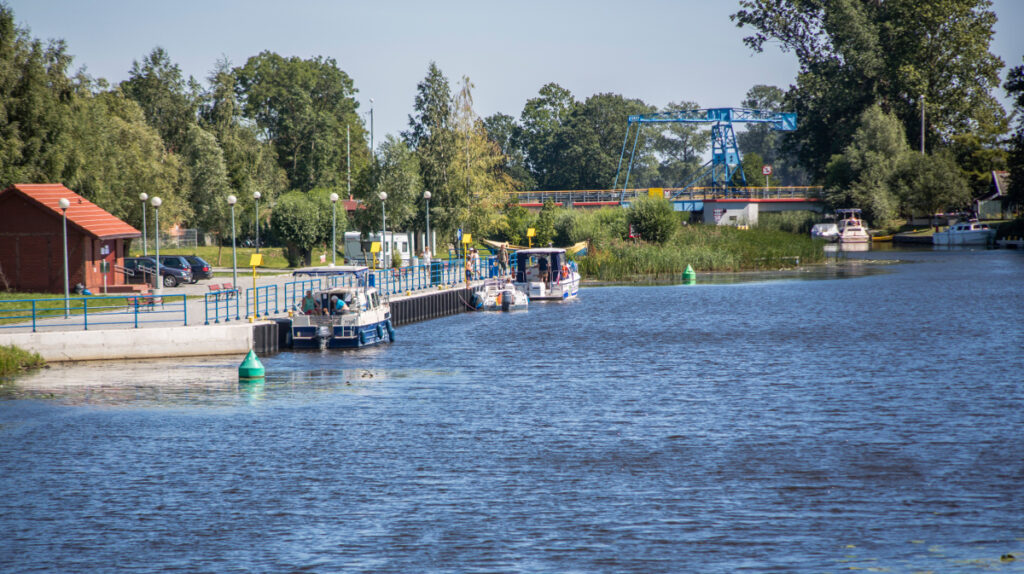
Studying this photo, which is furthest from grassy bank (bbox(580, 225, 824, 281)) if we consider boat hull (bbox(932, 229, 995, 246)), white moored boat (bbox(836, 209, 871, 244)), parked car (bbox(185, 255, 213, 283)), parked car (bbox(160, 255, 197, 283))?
parked car (bbox(160, 255, 197, 283))

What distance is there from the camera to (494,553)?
17094mm

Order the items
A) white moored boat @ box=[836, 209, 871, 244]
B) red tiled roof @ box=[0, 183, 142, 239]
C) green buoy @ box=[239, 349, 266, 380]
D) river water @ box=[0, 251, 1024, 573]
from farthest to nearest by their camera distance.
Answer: white moored boat @ box=[836, 209, 871, 244]
red tiled roof @ box=[0, 183, 142, 239]
green buoy @ box=[239, 349, 266, 380]
river water @ box=[0, 251, 1024, 573]

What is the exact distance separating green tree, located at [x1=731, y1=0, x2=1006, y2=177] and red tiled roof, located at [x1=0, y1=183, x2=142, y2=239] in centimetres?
8927

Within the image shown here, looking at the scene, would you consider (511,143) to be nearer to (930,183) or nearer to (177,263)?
(930,183)

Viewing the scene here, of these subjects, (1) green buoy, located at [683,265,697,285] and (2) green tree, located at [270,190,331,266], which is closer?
(1) green buoy, located at [683,265,697,285]

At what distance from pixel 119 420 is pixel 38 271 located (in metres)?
24.9

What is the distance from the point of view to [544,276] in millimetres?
58875

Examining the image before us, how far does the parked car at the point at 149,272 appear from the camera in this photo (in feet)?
183

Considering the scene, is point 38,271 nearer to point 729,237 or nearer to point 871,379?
point 871,379

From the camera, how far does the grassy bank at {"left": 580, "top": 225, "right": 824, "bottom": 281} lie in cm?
7475

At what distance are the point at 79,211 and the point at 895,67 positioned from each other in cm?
9507

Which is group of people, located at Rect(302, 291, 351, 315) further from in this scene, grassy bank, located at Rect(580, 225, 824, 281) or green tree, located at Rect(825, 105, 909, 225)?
green tree, located at Rect(825, 105, 909, 225)

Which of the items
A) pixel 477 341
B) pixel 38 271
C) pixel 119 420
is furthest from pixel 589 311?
pixel 119 420

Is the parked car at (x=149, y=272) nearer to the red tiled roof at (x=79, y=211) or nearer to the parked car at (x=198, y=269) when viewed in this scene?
the parked car at (x=198, y=269)
